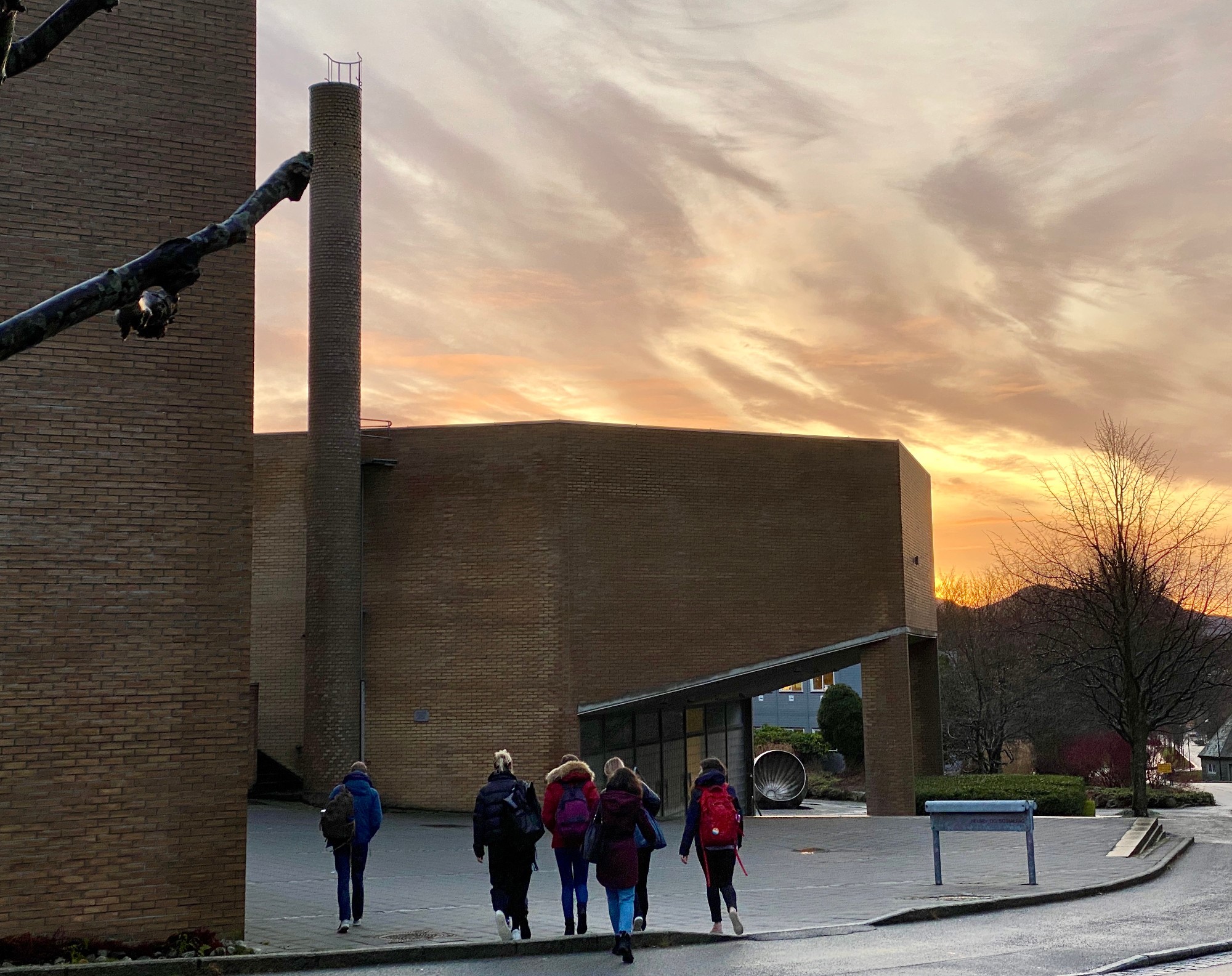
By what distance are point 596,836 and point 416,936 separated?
2093mm

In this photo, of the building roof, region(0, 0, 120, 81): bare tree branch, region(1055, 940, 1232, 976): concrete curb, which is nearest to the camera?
region(0, 0, 120, 81): bare tree branch

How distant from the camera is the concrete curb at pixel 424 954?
9805 millimetres

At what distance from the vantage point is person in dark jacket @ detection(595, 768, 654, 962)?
403 inches

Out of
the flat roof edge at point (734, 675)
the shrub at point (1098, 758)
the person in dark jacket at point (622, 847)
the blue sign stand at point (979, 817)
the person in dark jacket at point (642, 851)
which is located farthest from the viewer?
the shrub at point (1098, 758)

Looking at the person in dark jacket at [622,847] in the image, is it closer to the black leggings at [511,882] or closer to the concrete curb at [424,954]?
the concrete curb at [424,954]

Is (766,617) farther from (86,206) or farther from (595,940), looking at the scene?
(86,206)

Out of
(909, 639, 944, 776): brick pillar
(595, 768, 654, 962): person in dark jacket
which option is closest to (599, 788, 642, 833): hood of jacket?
(595, 768, 654, 962): person in dark jacket

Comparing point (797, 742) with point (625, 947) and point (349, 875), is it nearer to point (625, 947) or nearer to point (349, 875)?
point (349, 875)

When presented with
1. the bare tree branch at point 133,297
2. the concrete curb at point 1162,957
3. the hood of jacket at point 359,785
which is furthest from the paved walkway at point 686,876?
the bare tree branch at point 133,297

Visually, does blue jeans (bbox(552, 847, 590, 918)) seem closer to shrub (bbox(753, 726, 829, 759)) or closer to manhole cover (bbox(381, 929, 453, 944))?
manhole cover (bbox(381, 929, 453, 944))

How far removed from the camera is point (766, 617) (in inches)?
1046

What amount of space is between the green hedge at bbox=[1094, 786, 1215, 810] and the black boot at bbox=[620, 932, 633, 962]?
1127 inches

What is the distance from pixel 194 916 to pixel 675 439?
17.2m

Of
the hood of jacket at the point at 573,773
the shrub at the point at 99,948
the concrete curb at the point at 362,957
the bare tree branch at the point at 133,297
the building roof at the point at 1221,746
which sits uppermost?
the bare tree branch at the point at 133,297
